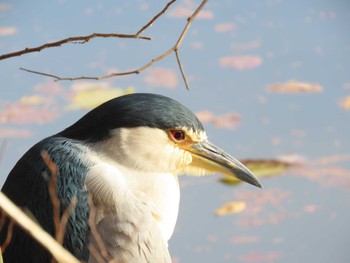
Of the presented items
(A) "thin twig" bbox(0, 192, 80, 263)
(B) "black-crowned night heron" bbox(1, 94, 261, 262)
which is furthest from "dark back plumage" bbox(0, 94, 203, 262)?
(A) "thin twig" bbox(0, 192, 80, 263)

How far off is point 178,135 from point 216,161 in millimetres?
106

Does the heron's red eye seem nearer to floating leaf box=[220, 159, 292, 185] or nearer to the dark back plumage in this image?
the dark back plumage

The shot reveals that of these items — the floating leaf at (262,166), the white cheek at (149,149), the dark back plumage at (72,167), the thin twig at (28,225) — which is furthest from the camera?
the floating leaf at (262,166)

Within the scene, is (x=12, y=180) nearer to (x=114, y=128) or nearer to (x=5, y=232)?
(x=5, y=232)

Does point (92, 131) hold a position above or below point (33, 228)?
below

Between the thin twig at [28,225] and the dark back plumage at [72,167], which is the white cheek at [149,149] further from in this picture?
the thin twig at [28,225]

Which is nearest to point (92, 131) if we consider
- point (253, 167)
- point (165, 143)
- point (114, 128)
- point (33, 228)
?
point (114, 128)

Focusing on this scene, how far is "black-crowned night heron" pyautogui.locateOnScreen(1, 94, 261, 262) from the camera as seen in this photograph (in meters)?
1.04

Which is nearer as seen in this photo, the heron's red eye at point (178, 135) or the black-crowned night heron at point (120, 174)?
the black-crowned night heron at point (120, 174)

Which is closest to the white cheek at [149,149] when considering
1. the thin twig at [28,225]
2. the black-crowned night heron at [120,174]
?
the black-crowned night heron at [120,174]

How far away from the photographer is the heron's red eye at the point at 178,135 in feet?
3.92

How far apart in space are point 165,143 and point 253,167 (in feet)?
6.41

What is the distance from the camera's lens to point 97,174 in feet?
3.59

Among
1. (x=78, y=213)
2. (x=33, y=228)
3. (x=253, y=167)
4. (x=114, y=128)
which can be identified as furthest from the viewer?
(x=253, y=167)
